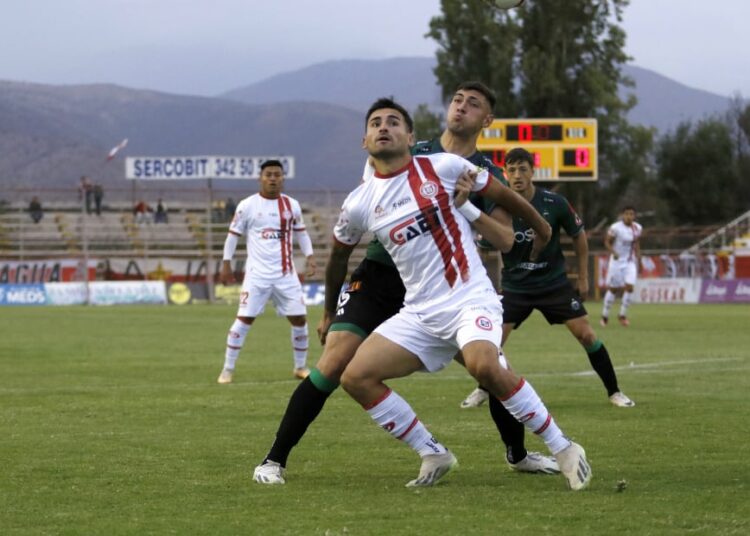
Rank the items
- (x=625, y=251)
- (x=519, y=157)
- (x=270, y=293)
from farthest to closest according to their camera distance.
Answer: 1. (x=625, y=251)
2. (x=270, y=293)
3. (x=519, y=157)

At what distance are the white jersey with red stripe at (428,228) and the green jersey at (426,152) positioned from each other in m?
0.48

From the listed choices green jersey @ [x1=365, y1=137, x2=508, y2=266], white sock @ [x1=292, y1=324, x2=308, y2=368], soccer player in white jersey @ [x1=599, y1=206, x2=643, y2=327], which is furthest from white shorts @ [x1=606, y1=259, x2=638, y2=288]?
green jersey @ [x1=365, y1=137, x2=508, y2=266]

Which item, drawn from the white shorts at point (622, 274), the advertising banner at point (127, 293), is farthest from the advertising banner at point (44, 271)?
the white shorts at point (622, 274)

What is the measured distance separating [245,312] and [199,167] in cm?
5066

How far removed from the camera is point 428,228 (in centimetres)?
817

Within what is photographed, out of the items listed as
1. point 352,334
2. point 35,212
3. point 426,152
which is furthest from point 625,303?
point 35,212

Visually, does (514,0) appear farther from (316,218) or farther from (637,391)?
(316,218)

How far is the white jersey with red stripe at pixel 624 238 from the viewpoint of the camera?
103 ft

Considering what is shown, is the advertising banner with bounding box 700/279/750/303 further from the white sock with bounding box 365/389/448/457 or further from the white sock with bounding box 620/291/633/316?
the white sock with bounding box 365/389/448/457

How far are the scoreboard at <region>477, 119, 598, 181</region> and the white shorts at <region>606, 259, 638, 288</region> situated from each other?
925 cm

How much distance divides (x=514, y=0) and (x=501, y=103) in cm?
5799

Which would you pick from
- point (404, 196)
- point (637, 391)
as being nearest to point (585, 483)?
point (404, 196)

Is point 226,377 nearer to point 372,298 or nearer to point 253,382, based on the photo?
point 253,382

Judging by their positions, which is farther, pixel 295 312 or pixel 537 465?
pixel 295 312
